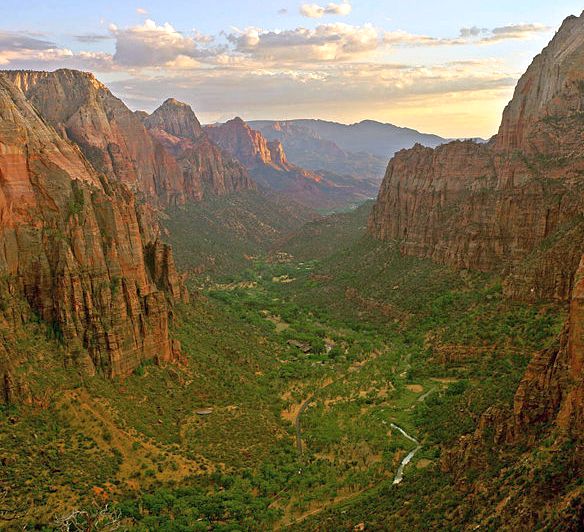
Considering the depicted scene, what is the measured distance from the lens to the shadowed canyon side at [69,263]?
54344mm

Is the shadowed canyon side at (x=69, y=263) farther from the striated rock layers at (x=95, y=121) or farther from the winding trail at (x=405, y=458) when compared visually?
the striated rock layers at (x=95, y=121)

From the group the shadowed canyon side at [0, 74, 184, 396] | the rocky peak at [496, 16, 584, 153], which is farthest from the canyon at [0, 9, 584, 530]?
the rocky peak at [496, 16, 584, 153]

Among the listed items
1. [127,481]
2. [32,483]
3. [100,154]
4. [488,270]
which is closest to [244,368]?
[127,481]

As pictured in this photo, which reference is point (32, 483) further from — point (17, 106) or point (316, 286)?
point (316, 286)

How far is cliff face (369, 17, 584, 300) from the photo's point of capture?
265ft

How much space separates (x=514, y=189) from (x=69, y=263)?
65032 mm

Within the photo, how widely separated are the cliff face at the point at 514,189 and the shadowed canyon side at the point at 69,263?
145 feet

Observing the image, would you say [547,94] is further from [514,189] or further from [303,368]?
[303,368]

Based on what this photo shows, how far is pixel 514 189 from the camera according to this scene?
90.8 metres

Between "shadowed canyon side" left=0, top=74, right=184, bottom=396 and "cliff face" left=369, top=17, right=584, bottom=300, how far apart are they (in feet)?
145

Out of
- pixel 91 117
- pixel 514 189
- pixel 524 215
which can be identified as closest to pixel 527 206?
pixel 524 215

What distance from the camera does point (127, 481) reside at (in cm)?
4728

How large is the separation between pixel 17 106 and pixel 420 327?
201ft

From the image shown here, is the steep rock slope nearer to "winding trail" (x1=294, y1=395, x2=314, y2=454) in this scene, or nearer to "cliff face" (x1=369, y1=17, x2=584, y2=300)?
"cliff face" (x1=369, y1=17, x2=584, y2=300)
